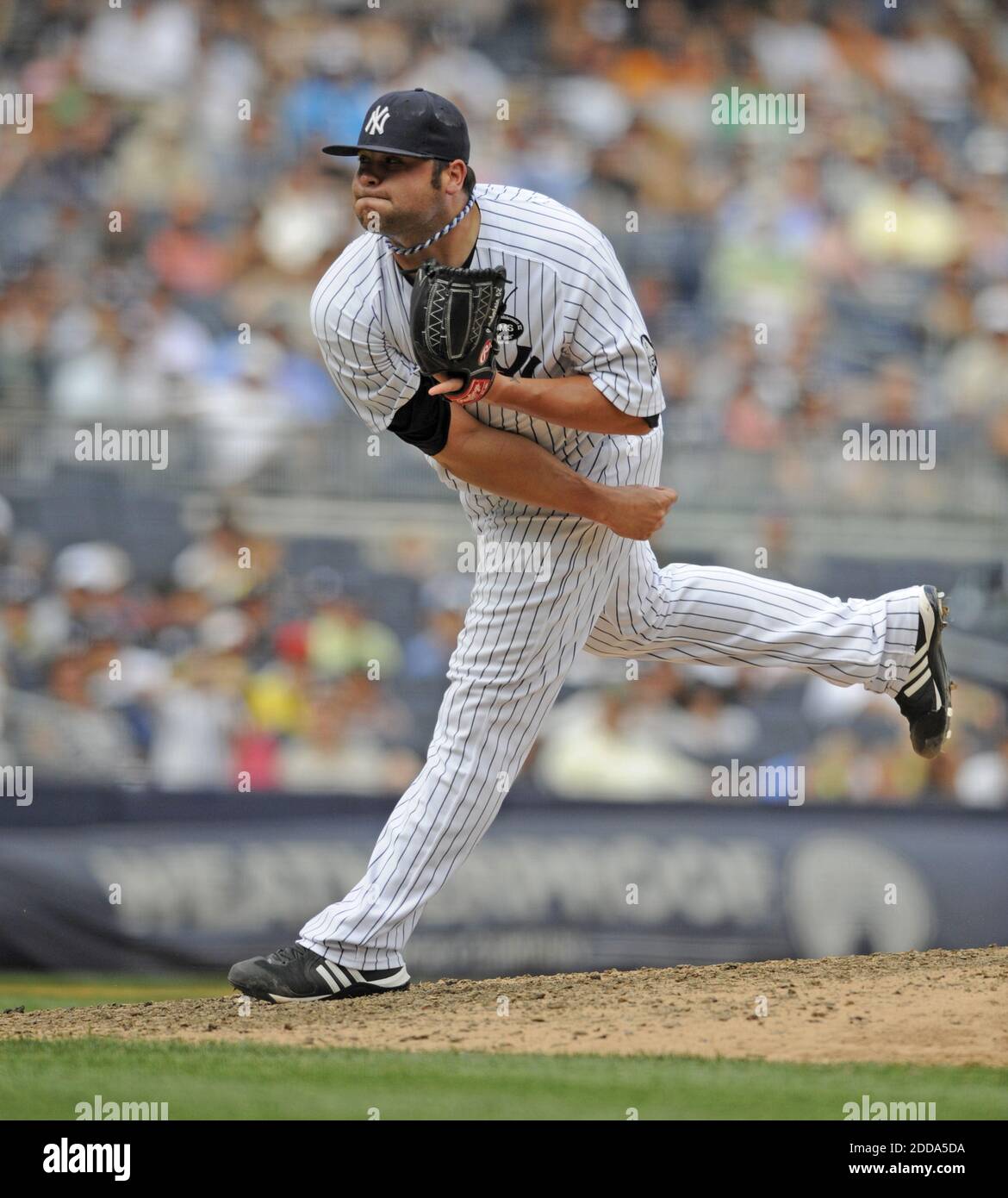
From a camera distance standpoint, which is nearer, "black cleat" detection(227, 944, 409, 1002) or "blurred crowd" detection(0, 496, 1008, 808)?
"black cleat" detection(227, 944, 409, 1002)

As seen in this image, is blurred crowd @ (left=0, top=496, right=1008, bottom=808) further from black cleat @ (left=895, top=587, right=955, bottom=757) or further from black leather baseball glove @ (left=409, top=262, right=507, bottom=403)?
black leather baseball glove @ (left=409, top=262, right=507, bottom=403)

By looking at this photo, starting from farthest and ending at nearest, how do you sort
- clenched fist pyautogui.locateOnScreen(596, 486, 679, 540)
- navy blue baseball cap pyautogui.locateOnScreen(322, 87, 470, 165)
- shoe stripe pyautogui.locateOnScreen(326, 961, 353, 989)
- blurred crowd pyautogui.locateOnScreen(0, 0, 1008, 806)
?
blurred crowd pyautogui.locateOnScreen(0, 0, 1008, 806) → shoe stripe pyautogui.locateOnScreen(326, 961, 353, 989) → clenched fist pyautogui.locateOnScreen(596, 486, 679, 540) → navy blue baseball cap pyautogui.locateOnScreen(322, 87, 470, 165)

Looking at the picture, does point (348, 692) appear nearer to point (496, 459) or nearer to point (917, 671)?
point (917, 671)

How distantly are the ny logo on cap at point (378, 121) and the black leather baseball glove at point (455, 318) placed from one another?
11.7 inches

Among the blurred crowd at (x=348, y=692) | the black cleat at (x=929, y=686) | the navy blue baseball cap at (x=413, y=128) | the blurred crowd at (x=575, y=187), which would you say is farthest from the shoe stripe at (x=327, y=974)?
the blurred crowd at (x=575, y=187)

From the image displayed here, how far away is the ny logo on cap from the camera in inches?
121

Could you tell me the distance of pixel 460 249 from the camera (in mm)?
3223

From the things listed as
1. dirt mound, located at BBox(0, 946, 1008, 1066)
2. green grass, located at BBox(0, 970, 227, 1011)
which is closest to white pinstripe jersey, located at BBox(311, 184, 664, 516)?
dirt mound, located at BBox(0, 946, 1008, 1066)

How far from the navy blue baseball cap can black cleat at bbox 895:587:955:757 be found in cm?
173

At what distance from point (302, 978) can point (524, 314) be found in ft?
5.08

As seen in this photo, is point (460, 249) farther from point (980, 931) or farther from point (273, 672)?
point (273, 672)

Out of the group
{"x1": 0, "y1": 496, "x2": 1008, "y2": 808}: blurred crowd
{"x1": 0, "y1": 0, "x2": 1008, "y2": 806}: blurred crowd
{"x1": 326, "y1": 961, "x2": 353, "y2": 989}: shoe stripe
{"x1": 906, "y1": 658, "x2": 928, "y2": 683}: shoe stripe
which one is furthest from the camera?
{"x1": 0, "y1": 0, "x2": 1008, "y2": 806}: blurred crowd

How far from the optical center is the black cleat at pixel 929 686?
13.1 ft

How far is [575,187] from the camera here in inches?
327
